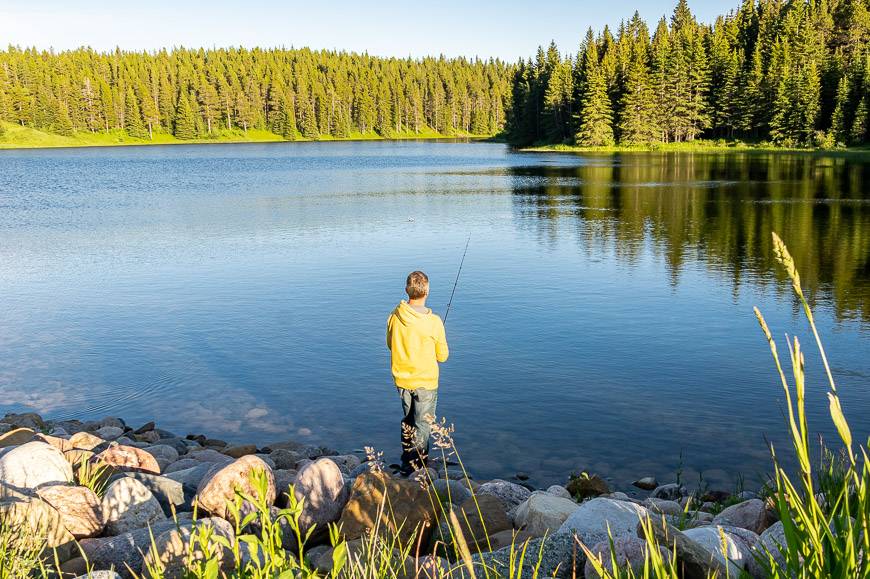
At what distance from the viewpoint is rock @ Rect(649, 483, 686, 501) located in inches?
301

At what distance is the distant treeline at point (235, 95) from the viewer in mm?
145000

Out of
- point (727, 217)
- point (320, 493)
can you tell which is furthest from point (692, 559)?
point (727, 217)

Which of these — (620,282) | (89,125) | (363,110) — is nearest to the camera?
(620,282)

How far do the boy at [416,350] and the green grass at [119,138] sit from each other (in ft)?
441

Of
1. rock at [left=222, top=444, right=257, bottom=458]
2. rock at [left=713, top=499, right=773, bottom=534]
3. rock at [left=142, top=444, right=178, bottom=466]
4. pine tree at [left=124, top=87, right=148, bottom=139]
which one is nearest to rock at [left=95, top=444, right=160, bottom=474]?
rock at [left=142, top=444, right=178, bottom=466]

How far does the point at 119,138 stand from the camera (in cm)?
14500

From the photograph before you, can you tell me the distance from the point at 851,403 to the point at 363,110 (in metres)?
168

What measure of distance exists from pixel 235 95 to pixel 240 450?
165 m

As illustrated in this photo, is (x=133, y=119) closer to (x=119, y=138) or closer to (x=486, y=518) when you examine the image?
(x=119, y=138)

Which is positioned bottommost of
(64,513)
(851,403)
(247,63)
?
(851,403)

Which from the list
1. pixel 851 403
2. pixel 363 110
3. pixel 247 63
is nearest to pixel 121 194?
pixel 851 403

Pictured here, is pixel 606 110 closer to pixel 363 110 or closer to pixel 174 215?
pixel 174 215

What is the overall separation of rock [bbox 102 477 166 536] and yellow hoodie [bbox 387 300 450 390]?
2740 mm

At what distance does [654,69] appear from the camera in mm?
90062
